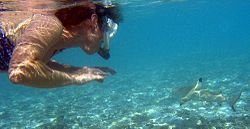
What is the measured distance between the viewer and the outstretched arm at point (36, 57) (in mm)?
3582

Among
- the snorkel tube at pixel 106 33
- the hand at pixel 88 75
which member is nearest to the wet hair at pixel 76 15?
the snorkel tube at pixel 106 33

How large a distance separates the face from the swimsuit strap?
1.42m

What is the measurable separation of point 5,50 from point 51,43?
1.00 meters

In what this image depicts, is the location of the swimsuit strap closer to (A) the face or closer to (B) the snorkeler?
(B) the snorkeler

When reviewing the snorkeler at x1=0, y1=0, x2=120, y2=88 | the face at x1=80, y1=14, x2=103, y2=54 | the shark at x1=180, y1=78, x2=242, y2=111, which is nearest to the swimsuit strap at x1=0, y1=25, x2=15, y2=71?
the snorkeler at x1=0, y1=0, x2=120, y2=88

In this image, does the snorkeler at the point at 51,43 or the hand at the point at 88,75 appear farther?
the hand at the point at 88,75

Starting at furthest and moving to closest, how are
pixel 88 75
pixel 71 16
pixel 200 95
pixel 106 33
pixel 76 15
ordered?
1. pixel 200 95
2. pixel 106 33
3. pixel 76 15
4. pixel 71 16
5. pixel 88 75

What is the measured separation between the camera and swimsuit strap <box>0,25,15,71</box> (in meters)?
4.69

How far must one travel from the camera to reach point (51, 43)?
4.14 metres

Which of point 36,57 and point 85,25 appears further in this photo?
point 85,25

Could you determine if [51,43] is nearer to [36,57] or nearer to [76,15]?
[36,57]

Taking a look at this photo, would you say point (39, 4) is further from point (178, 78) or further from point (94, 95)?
point (178, 78)

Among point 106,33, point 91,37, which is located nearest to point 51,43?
point 91,37

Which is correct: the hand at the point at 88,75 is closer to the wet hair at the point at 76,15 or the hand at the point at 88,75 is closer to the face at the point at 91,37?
the face at the point at 91,37
